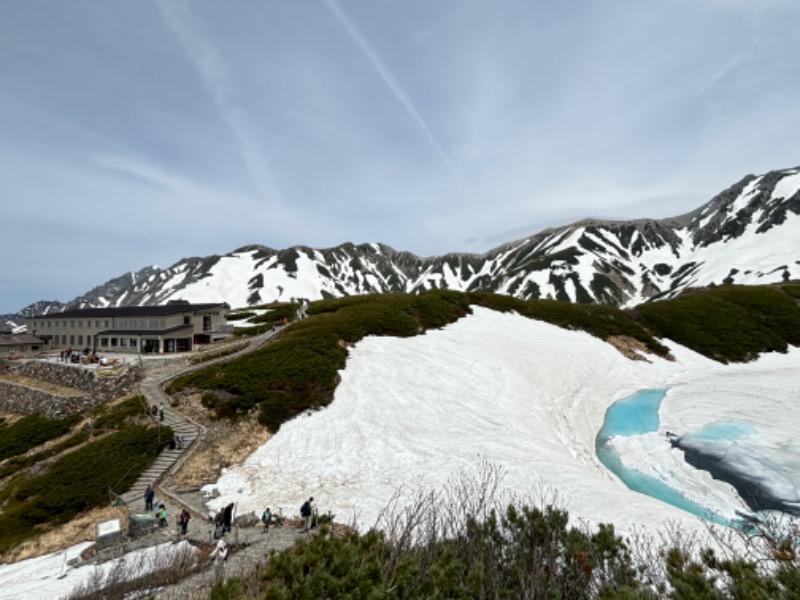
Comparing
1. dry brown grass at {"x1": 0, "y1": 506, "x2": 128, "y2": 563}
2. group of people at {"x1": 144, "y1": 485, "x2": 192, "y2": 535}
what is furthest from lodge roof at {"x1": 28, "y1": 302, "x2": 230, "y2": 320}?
group of people at {"x1": 144, "y1": 485, "x2": 192, "y2": 535}

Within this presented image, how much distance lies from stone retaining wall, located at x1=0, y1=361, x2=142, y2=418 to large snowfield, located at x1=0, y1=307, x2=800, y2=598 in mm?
18127

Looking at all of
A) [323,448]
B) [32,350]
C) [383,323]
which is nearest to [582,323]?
[383,323]

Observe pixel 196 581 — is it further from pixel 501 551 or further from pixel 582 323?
pixel 582 323

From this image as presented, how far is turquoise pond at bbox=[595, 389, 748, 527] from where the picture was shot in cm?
2261

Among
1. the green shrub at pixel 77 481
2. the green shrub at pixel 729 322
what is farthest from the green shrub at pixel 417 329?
the green shrub at pixel 77 481

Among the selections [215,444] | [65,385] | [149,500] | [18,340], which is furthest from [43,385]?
[149,500]

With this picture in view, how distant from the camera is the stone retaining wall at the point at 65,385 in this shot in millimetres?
34500

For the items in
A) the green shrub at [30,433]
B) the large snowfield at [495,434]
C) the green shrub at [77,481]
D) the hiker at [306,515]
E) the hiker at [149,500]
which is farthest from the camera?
the green shrub at [30,433]

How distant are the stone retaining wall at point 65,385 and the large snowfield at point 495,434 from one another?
59.5ft

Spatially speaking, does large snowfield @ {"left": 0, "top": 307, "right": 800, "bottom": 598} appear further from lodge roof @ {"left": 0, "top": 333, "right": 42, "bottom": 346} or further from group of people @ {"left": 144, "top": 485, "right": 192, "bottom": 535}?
lodge roof @ {"left": 0, "top": 333, "right": 42, "bottom": 346}

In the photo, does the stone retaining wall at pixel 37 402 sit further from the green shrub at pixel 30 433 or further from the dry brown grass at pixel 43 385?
the green shrub at pixel 30 433

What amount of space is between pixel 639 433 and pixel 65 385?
5584 cm

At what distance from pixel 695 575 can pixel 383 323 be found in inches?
1765

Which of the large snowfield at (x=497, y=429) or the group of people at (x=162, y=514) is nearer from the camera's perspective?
the group of people at (x=162, y=514)
